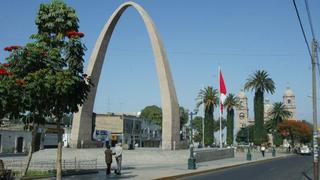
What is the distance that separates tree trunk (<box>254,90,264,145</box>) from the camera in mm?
97312

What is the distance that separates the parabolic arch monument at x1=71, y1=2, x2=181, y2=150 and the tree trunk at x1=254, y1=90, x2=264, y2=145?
49.6 m

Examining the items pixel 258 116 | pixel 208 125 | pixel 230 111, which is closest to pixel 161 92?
pixel 208 125

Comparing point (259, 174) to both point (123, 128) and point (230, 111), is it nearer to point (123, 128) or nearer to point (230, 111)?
point (230, 111)

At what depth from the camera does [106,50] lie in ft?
176

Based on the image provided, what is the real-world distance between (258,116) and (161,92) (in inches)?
2021

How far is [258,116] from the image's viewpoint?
3841 inches

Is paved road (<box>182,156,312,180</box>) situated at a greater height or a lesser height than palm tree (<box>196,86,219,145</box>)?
lesser

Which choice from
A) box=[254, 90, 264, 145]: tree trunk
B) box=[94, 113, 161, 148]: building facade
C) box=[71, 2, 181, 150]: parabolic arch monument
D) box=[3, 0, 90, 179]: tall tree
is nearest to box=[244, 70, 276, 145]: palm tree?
box=[254, 90, 264, 145]: tree trunk

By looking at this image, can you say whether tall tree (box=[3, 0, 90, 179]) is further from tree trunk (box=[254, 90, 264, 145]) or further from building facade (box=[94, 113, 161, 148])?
building facade (box=[94, 113, 161, 148])

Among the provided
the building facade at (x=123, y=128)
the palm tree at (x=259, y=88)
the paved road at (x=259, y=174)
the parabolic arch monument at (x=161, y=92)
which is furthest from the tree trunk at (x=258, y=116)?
the paved road at (x=259, y=174)

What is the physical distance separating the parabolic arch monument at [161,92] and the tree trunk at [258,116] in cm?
4958

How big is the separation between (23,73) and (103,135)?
285ft

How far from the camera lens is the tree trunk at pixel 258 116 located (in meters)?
97.3

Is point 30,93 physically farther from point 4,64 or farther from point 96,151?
point 96,151
